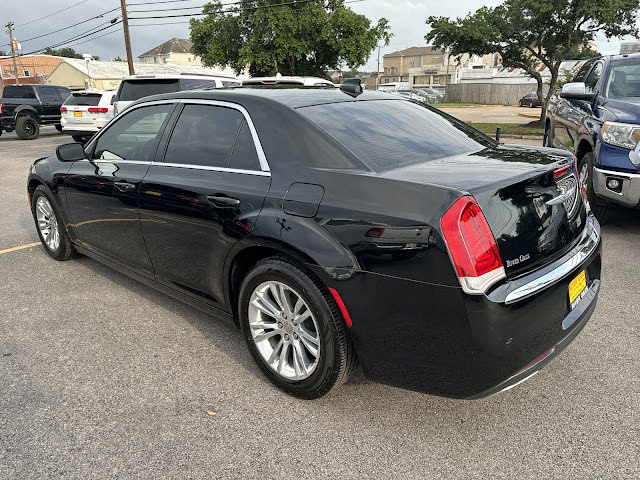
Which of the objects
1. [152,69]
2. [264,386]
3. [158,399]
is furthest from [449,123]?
[152,69]

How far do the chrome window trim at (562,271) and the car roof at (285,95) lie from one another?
1.54m

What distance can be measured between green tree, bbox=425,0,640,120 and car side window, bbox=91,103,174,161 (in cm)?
1573

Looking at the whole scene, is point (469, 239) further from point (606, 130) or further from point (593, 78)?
point (593, 78)

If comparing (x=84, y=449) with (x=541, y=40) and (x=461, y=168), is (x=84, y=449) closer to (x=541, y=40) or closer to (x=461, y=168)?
(x=461, y=168)

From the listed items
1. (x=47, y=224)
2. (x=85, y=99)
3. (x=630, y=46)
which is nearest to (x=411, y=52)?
(x=630, y=46)

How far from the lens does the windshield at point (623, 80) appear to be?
5.78 m

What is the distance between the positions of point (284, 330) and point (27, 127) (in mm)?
20194

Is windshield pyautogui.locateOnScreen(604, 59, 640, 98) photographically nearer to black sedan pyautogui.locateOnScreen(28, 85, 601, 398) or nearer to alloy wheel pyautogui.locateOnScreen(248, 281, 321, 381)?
black sedan pyautogui.locateOnScreen(28, 85, 601, 398)

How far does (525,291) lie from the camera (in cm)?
222

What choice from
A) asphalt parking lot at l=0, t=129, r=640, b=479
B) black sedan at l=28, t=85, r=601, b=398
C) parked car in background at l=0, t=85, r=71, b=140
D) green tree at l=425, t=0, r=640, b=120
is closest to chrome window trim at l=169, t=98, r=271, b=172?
black sedan at l=28, t=85, r=601, b=398

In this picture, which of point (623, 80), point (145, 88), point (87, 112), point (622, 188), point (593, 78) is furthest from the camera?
point (87, 112)

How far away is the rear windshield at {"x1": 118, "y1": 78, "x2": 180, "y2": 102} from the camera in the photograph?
381 inches

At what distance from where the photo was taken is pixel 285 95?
3.16 m

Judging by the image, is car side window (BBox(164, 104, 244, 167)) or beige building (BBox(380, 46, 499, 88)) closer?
car side window (BBox(164, 104, 244, 167))
